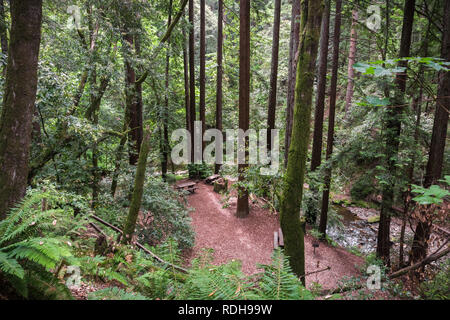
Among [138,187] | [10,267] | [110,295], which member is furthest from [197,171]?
[10,267]

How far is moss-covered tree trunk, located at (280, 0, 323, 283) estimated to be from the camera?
3678 mm

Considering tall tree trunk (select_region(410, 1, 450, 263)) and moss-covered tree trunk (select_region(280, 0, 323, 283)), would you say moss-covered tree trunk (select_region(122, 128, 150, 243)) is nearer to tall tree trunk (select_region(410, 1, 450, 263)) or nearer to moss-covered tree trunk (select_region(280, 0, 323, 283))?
moss-covered tree trunk (select_region(280, 0, 323, 283))

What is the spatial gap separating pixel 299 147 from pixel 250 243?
6.66 meters

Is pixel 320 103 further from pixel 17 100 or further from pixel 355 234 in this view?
pixel 17 100

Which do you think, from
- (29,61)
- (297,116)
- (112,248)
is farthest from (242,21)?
(112,248)

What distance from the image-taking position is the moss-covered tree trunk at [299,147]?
12.1ft

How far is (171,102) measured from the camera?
14.3 m

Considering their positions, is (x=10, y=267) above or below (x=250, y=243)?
above

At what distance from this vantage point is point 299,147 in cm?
385

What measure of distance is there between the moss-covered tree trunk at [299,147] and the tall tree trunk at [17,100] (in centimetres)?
360

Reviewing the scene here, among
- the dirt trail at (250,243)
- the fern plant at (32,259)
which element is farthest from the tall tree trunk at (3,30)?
the dirt trail at (250,243)

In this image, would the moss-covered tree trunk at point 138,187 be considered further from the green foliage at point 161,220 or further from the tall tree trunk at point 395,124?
the tall tree trunk at point 395,124
